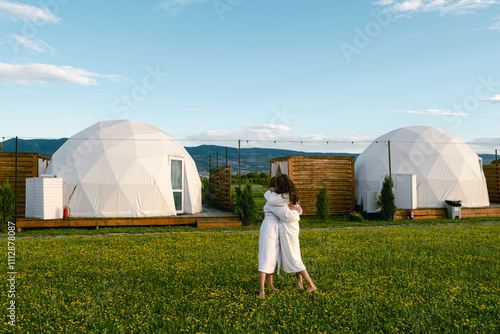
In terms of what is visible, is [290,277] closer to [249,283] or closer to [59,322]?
[249,283]

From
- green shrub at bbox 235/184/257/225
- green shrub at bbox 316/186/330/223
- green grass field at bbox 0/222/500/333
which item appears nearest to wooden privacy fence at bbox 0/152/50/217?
green grass field at bbox 0/222/500/333

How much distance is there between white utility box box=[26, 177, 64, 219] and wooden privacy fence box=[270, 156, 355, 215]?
29.5 ft

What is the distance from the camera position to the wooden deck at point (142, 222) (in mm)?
12961

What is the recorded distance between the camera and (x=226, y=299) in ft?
16.7

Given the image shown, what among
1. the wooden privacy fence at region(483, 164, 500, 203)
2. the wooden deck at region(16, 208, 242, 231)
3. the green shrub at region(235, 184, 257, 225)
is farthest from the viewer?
the wooden privacy fence at region(483, 164, 500, 203)

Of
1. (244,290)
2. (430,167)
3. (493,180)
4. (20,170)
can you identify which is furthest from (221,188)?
(493,180)

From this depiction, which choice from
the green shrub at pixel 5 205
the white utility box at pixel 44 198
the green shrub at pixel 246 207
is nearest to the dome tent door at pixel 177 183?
the green shrub at pixel 246 207

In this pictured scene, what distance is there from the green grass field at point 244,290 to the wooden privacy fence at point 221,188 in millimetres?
7123

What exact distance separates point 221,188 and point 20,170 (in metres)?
8.32

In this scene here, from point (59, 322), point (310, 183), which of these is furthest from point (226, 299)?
point (310, 183)

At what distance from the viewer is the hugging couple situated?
5188 mm

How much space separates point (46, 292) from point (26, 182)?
30.8ft

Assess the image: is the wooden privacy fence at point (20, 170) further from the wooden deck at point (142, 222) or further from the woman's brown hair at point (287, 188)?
the woman's brown hair at point (287, 188)

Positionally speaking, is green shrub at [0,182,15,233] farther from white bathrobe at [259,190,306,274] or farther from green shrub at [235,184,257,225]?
white bathrobe at [259,190,306,274]
